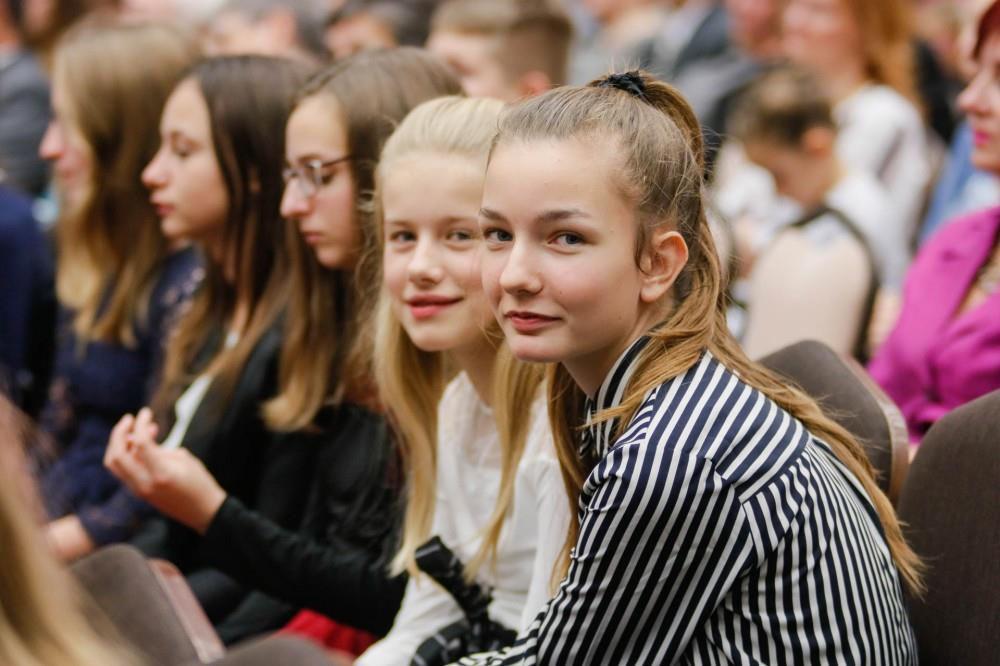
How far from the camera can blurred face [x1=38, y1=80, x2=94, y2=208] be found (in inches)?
119

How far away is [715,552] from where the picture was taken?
1.37m

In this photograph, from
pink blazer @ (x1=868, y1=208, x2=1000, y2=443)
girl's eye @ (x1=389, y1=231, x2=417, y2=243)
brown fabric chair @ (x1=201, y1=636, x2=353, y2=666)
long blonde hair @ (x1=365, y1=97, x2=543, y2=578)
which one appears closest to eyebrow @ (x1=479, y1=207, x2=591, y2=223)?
long blonde hair @ (x1=365, y1=97, x2=543, y2=578)

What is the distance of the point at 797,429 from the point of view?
146 centimetres

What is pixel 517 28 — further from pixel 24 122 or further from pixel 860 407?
pixel 860 407

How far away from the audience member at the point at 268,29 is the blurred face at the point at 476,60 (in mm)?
731

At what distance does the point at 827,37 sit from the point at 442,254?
2542 millimetres

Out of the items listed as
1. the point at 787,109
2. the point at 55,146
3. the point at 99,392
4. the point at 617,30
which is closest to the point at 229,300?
the point at 99,392

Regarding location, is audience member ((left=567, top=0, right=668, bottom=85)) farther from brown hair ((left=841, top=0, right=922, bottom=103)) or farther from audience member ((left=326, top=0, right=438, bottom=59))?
brown hair ((left=841, top=0, right=922, bottom=103))

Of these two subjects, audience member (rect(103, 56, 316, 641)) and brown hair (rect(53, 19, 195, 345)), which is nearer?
audience member (rect(103, 56, 316, 641))

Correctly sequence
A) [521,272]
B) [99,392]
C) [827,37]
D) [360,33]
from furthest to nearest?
[360,33] < [827,37] < [99,392] < [521,272]

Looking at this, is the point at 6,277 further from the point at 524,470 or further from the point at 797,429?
the point at 797,429

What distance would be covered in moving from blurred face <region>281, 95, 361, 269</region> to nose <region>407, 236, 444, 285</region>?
41 centimetres

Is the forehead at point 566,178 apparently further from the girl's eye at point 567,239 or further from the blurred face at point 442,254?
the blurred face at point 442,254

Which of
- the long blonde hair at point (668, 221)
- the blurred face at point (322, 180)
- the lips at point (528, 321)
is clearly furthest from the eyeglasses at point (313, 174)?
the lips at point (528, 321)
